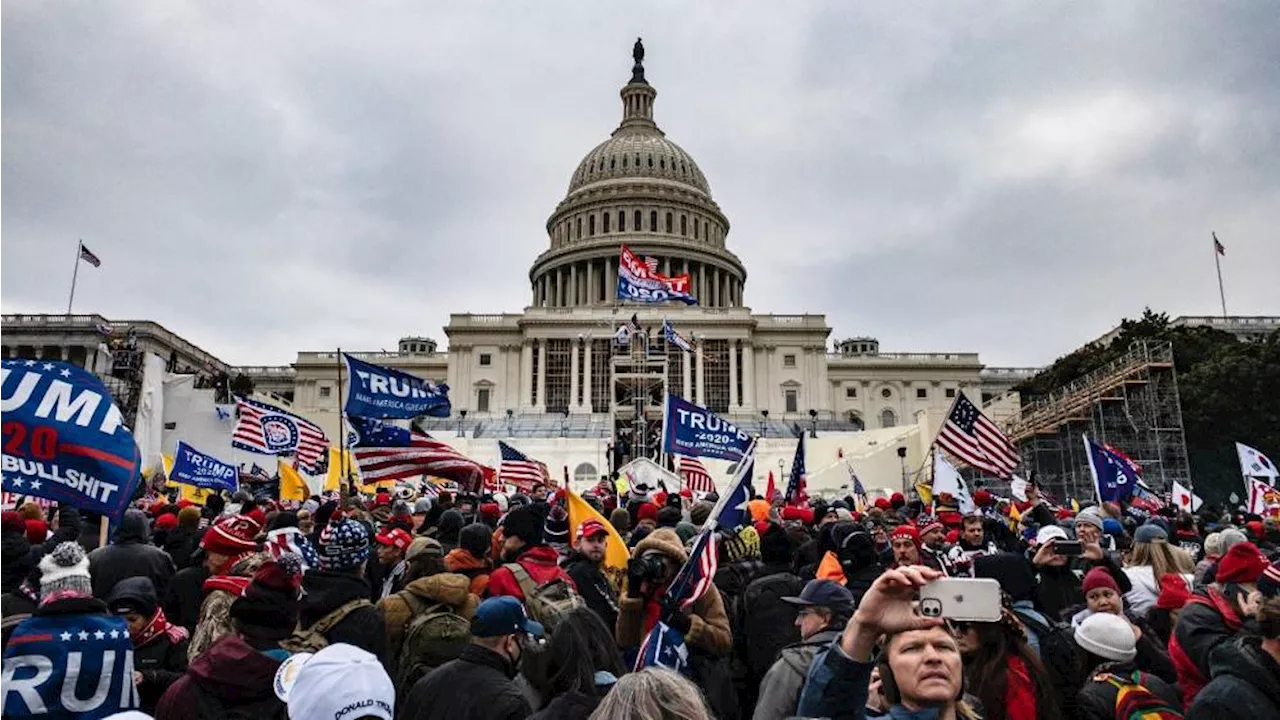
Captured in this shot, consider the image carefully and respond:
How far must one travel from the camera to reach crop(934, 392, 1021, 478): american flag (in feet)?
48.8

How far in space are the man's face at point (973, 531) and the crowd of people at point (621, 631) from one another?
1.13m

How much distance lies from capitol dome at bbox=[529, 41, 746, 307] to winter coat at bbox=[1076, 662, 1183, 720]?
74240 millimetres

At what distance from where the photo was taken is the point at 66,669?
3.46 meters

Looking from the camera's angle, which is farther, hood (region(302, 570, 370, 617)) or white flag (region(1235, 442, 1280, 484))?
white flag (region(1235, 442, 1280, 484))

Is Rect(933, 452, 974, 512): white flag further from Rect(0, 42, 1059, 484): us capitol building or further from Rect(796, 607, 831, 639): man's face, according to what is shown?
Rect(0, 42, 1059, 484): us capitol building

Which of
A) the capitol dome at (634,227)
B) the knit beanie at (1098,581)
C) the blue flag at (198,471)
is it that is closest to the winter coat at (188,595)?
the knit beanie at (1098,581)

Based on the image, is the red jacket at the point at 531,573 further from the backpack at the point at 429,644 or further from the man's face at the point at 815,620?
the man's face at the point at 815,620

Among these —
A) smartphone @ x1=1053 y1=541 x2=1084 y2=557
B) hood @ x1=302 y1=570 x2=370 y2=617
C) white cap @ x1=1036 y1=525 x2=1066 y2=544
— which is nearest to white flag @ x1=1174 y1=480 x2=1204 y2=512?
white cap @ x1=1036 y1=525 x2=1066 y2=544

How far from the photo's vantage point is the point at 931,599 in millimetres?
2271

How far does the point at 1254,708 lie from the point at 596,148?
95.1 meters

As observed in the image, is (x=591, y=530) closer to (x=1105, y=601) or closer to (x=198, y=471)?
(x=1105, y=601)

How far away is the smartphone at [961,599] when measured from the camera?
2182 millimetres

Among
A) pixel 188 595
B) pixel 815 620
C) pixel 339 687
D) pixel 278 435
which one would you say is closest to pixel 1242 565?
pixel 815 620

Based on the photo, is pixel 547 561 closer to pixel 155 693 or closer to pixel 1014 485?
pixel 155 693
